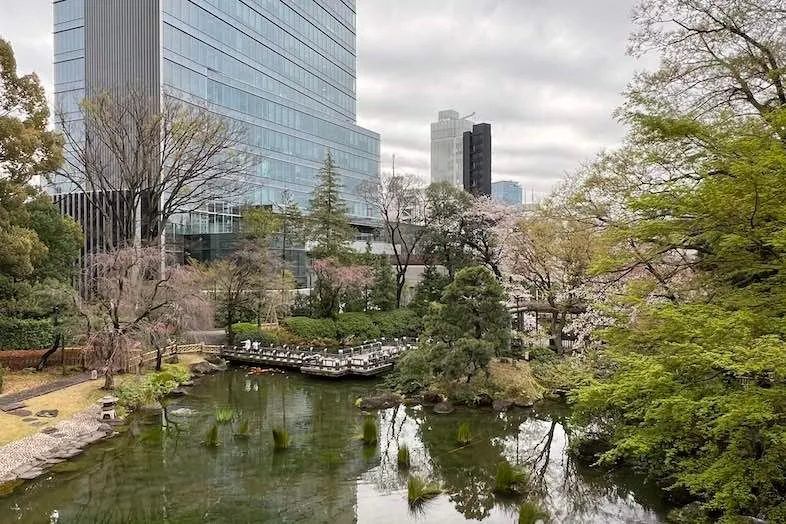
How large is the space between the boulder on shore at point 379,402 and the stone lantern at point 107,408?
7.17 meters

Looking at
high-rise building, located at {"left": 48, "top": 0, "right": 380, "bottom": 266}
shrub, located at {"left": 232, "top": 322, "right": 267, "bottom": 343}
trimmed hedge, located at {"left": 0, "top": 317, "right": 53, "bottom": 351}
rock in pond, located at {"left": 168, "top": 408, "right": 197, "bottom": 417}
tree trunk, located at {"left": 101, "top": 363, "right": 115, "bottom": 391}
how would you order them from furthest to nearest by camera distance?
high-rise building, located at {"left": 48, "top": 0, "right": 380, "bottom": 266}, shrub, located at {"left": 232, "top": 322, "right": 267, "bottom": 343}, trimmed hedge, located at {"left": 0, "top": 317, "right": 53, "bottom": 351}, tree trunk, located at {"left": 101, "top": 363, "right": 115, "bottom": 391}, rock in pond, located at {"left": 168, "top": 408, "right": 197, "bottom": 417}

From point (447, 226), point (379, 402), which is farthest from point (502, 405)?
point (447, 226)

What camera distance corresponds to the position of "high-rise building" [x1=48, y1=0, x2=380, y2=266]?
3450 cm

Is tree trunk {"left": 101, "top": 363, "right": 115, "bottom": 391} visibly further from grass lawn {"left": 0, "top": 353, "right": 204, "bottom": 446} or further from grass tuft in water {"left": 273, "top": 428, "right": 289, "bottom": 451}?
grass tuft in water {"left": 273, "top": 428, "right": 289, "bottom": 451}

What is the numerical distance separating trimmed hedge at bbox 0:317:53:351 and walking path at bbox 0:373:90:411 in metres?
2.52

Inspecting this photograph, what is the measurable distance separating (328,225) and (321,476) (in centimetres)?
1918

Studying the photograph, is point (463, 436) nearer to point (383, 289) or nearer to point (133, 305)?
point (133, 305)

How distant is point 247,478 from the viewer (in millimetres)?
11492

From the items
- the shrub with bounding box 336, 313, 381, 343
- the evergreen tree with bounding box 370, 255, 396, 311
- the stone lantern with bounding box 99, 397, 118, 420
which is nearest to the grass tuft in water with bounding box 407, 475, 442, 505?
the stone lantern with bounding box 99, 397, 118, 420

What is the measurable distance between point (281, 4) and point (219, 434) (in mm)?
41939

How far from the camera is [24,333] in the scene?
19.4 meters

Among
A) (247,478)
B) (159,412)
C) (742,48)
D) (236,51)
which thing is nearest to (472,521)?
(247,478)

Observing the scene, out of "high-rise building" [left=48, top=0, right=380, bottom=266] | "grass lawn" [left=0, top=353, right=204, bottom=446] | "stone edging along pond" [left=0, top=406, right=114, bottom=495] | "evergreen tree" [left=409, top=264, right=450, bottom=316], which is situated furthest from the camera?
"high-rise building" [left=48, top=0, right=380, bottom=266]

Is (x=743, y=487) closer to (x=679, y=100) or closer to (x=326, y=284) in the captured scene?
(x=679, y=100)
